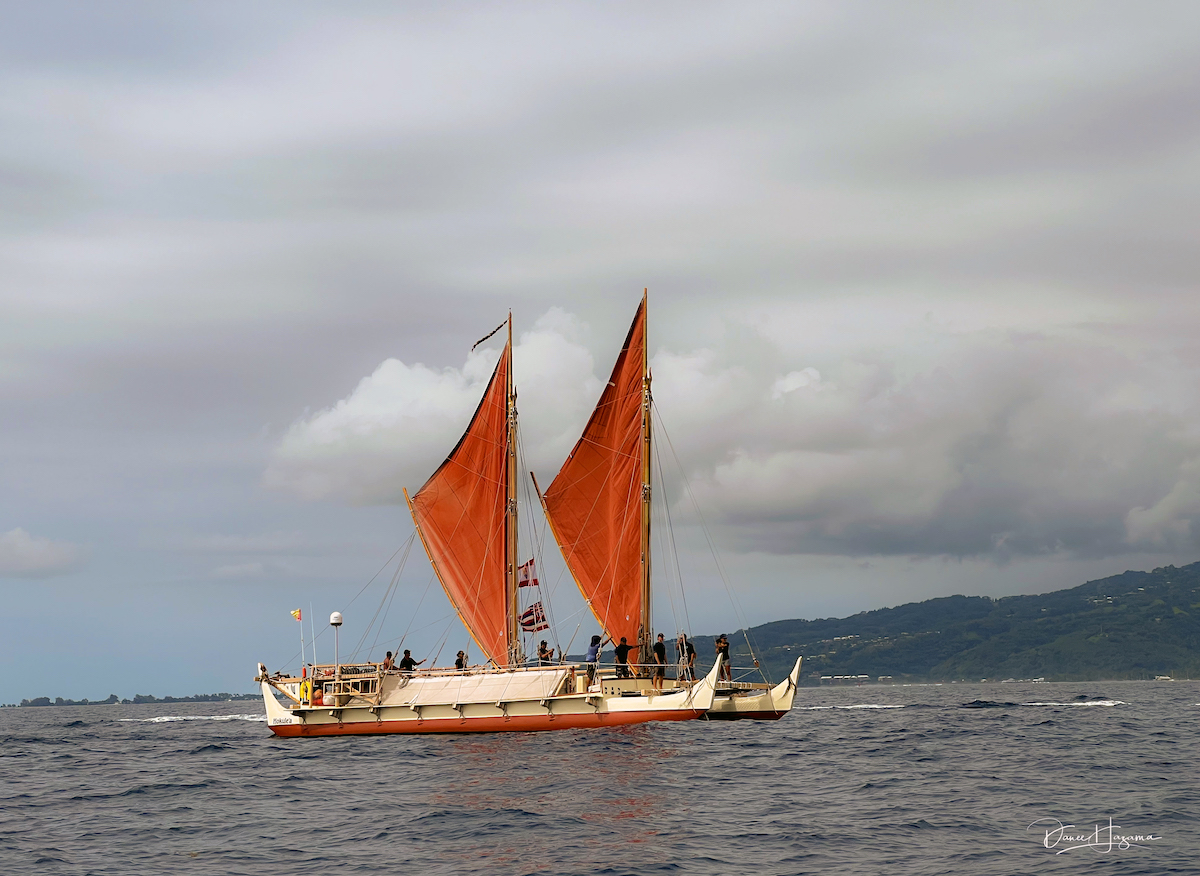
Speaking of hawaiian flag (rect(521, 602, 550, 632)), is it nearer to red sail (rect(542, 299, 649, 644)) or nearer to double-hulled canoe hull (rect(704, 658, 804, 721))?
red sail (rect(542, 299, 649, 644))

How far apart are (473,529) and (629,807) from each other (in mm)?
34509

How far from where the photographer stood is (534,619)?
64.1 m

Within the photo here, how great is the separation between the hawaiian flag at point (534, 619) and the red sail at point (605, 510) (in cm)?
307

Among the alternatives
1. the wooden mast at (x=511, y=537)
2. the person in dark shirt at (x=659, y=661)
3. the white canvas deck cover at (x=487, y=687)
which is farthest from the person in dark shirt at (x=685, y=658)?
the wooden mast at (x=511, y=537)

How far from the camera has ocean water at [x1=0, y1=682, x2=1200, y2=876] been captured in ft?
82.3

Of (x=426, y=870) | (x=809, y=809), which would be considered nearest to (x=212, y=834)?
(x=426, y=870)

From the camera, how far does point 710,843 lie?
2661 centimetres

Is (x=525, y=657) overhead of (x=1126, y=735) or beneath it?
overhead

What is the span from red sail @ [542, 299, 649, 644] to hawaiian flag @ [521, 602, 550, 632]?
3.07 metres

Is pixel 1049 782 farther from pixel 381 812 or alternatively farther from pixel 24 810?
pixel 24 810

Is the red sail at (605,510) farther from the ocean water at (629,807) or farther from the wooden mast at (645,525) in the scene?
the ocean water at (629,807)

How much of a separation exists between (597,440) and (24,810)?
34132 millimetres

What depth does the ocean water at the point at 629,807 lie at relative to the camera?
25094mm

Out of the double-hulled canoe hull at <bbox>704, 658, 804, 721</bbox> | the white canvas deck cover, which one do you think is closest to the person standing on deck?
the double-hulled canoe hull at <bbox>704, 658, 804, 721</bbox>
